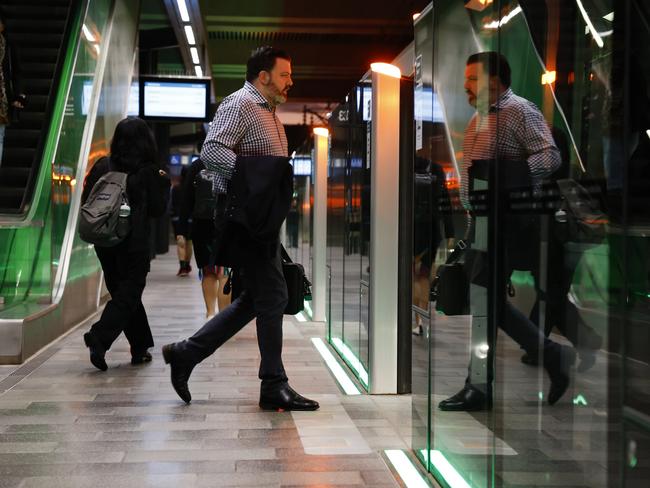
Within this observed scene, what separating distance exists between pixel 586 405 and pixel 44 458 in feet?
7.65

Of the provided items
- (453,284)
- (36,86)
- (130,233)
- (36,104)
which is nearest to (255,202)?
(453,284)

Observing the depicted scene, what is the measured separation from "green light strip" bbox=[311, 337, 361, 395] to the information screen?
672 centimetres

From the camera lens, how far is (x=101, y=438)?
12.2 feet

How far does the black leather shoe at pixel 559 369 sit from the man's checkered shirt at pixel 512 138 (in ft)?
1.43

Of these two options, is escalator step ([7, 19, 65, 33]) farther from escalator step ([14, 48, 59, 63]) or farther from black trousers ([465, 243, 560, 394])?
black trousers ([465, 243, 560, 394])

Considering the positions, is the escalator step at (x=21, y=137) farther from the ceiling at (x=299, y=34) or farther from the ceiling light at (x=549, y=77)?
the ceiling light at (x=549, y=77)

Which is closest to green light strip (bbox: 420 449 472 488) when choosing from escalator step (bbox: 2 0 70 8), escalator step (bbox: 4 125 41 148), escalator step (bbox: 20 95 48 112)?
escalator step (bbox: 4 125 41 148)

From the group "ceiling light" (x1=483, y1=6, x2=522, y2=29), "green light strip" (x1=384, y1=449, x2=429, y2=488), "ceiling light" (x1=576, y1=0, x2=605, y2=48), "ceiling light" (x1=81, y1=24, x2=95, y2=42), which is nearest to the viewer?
"ceiling light" (x1=576, y1=0, x2=605, y2=48)

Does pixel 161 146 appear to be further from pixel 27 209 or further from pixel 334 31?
pixel 27 209

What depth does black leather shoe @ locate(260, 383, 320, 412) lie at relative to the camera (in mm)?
4262

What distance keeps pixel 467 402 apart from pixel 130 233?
326 centimetres

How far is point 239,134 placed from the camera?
4.17 metres

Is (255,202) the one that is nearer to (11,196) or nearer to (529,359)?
(529,359)

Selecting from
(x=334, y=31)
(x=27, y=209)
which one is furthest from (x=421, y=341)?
(x=334, y=31)
